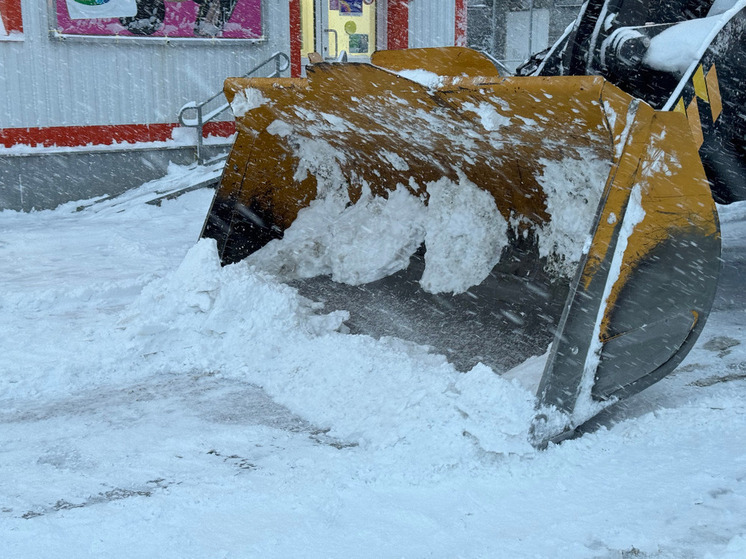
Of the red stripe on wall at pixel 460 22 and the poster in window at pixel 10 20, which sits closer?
the poster in window at pixel 10 20

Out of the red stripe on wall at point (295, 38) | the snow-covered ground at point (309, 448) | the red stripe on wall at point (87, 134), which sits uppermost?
the red stripe on wall at point (295, 38)

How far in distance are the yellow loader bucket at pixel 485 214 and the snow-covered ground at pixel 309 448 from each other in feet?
0.74

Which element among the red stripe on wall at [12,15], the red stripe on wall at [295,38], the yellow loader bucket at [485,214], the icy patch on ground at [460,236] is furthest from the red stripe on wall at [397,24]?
the icy patch on ground at [460,236]

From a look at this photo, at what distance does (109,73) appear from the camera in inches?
326

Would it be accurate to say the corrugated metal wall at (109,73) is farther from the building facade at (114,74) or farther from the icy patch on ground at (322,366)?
the icy patch on ground at (322,366)

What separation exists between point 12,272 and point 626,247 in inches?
176

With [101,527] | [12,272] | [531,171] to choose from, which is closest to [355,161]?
[531,171]

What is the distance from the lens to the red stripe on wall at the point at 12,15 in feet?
25.1

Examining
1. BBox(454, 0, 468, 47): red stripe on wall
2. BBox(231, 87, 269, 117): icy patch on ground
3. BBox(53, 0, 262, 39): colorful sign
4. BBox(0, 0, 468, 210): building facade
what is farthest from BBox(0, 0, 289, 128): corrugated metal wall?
BBox(231, 87, 269, 117): icy patch on ground

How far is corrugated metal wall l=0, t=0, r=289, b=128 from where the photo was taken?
7832 mm

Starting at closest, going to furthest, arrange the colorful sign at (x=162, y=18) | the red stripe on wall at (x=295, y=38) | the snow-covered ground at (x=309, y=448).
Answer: the snow-covered ground at (x=309, y=448), the colorful sign at (x=162, y=18), the red stripe on wall at (x=295, y=38)

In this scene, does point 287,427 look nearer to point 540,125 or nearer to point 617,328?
point 617,328

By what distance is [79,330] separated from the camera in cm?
396

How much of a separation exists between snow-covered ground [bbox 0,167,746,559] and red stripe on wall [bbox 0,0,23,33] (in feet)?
15.7
